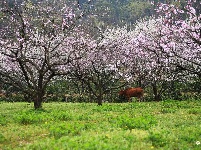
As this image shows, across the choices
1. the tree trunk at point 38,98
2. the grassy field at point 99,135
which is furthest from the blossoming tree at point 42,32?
the grassy field at point 99,135

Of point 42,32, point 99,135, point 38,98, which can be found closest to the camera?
point 99,135

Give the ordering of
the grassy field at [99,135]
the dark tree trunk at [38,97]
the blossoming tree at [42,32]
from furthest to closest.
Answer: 1. the dark tree trunk at [38,97]
2. the blossoming tree at [42,32]
3. the grassy field at [99,135]

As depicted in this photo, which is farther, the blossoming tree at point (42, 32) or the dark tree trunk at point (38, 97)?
the dark tree trunk at point (38, 97)

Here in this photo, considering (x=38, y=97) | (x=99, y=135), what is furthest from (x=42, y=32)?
(x=99, y=135)

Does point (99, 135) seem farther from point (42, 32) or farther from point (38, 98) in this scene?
point (42, 32)

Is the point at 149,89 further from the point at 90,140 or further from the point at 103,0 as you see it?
the point at 103,0

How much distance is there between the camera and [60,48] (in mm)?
41688

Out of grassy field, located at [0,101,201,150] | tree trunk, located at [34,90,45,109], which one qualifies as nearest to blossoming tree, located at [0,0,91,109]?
tree trunk, located at [34,90,45,109]

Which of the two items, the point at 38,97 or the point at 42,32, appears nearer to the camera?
the point at 38,97

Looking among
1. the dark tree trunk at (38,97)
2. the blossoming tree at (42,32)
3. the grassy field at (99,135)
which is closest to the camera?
the grassy field at (99,135)

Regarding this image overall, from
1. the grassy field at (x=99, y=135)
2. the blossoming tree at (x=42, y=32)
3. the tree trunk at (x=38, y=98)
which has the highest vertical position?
the blossoming tree at (x=42, y=32)

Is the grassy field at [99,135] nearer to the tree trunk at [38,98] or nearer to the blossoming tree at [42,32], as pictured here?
the tree trunk at [38,98]

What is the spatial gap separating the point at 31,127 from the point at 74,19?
43.1 ft

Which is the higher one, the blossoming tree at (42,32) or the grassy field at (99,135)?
the blossoming tree at (42,32)
